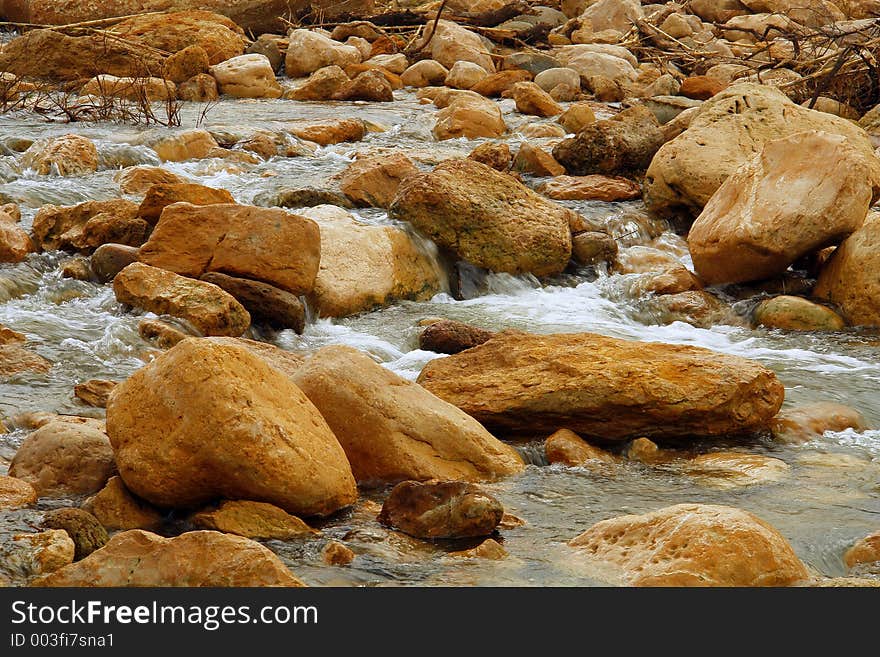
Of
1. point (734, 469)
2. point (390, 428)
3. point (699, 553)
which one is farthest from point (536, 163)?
point (699, 553)

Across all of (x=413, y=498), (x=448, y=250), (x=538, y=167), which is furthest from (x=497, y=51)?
(x=413, y=498)

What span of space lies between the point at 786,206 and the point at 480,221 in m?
2.14

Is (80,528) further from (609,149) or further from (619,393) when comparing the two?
(609,149)

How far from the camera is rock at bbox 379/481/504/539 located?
403 centimetres

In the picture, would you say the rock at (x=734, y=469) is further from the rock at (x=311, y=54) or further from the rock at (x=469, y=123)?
the rock at (x=311, y=54)

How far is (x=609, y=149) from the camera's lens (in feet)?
35.6

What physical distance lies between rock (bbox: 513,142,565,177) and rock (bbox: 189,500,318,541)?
283 inches

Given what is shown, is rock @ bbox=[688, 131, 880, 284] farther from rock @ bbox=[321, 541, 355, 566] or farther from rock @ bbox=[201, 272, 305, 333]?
rock @ bbox=[321, 541, 355, 566]

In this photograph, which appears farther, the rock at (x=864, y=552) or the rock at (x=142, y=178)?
the rock at (x=142, y=178)

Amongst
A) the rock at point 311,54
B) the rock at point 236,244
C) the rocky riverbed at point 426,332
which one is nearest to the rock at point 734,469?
the rocky riverbed at point 426,332

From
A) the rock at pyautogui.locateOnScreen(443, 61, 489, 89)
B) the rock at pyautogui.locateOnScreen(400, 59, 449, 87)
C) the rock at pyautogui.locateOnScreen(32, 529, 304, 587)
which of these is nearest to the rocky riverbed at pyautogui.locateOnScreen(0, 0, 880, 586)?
the rock at pyautogui.locateOnScreen(32, 529, 304, 587)

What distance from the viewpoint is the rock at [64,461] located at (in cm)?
430

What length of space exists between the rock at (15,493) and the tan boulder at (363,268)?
3.41 metres

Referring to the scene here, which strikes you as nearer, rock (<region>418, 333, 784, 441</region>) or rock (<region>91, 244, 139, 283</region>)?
rock (<region>418, 333, 784, 441</region>)
